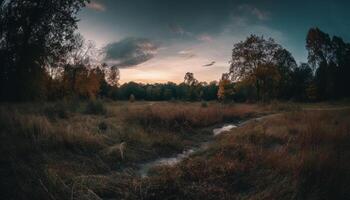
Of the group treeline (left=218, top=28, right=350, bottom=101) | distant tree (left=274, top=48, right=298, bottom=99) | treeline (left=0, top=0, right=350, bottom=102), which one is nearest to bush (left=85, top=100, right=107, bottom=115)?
treeline (left=0, top=0, right=350, bottom=102)

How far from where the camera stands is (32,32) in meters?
10.6

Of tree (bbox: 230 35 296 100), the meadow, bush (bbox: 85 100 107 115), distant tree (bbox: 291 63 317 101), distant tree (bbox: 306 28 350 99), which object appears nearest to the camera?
the meadow

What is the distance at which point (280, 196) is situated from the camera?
12.8ft

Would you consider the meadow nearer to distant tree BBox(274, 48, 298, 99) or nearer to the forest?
the forest

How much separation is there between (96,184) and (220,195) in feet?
6.79

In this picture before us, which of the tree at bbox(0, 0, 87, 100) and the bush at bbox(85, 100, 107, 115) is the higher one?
the tree at bbox(0, 0, 87, 100)

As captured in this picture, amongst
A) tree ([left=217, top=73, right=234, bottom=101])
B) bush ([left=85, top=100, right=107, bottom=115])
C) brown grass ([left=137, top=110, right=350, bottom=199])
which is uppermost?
tree ([left=217, top=73, right=234, bottom=101])

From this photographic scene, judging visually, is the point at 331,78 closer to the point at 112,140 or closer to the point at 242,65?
the point at 242,65

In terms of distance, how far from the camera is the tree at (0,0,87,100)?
31.7 feet

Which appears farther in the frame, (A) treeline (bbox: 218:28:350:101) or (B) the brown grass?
(A) treeline (bbox: 218:28:350:101)

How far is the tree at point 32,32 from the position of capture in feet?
31.7

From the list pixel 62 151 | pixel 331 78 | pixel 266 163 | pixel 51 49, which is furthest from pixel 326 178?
pixel 331 78

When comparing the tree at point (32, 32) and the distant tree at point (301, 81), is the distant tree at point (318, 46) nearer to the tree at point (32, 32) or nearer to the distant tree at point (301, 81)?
the distant tree at point (301, 81)

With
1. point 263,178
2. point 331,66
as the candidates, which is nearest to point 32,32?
point 263,178
